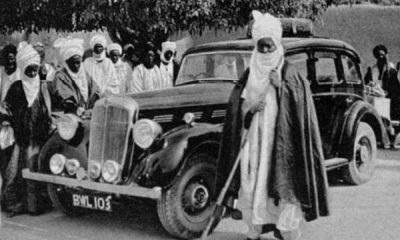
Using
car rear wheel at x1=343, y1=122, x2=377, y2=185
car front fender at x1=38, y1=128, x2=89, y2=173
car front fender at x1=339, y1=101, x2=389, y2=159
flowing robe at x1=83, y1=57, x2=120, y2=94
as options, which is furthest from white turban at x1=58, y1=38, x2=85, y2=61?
car rear wheel at x1=343, y1=122, x2=377, y2=185

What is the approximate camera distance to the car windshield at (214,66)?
26.2 ft

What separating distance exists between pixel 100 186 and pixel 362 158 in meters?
4.02

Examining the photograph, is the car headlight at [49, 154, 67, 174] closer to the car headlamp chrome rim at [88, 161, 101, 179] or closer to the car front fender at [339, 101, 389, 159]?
the car headlamp chrome rim at [88, 161, 101, 179]

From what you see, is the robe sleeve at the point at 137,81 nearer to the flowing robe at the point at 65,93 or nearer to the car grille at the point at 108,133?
the flowing robe at the point at 65,93

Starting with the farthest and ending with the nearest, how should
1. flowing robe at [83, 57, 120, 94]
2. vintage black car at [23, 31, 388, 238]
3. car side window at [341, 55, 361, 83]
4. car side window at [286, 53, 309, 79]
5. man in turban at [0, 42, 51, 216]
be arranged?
flowing robe at [83, 57, 120, 94] < car side window at [341, 55, 361, 83] < car side window at [286, 53, 309, 79] < man in turban at [0, 42, 51, 216] < vintage black car at [23, 31, 388, 238]

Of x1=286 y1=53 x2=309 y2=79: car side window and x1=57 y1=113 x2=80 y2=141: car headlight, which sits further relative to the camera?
x1=286 y1=53 x2=309 y2=79: car side window

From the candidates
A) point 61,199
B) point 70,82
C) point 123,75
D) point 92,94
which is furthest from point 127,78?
point 61,199

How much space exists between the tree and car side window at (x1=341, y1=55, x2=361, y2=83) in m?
5.41

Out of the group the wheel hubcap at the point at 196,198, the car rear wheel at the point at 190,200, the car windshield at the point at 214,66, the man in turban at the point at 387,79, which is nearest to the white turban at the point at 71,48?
the car windshield at the point at 214,66

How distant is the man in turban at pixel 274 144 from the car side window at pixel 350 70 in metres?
3.06

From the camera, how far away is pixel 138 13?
13891 millimetres

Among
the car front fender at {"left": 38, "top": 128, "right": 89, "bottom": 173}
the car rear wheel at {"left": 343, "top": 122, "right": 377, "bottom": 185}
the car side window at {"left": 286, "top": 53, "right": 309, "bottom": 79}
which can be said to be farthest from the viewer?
the car rear wheel at {"left": 343, "top": 122, "right": 377, "bottom": 185}

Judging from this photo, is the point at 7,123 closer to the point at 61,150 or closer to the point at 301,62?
the point at 61,150

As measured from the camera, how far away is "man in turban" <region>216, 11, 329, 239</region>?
6.06m
